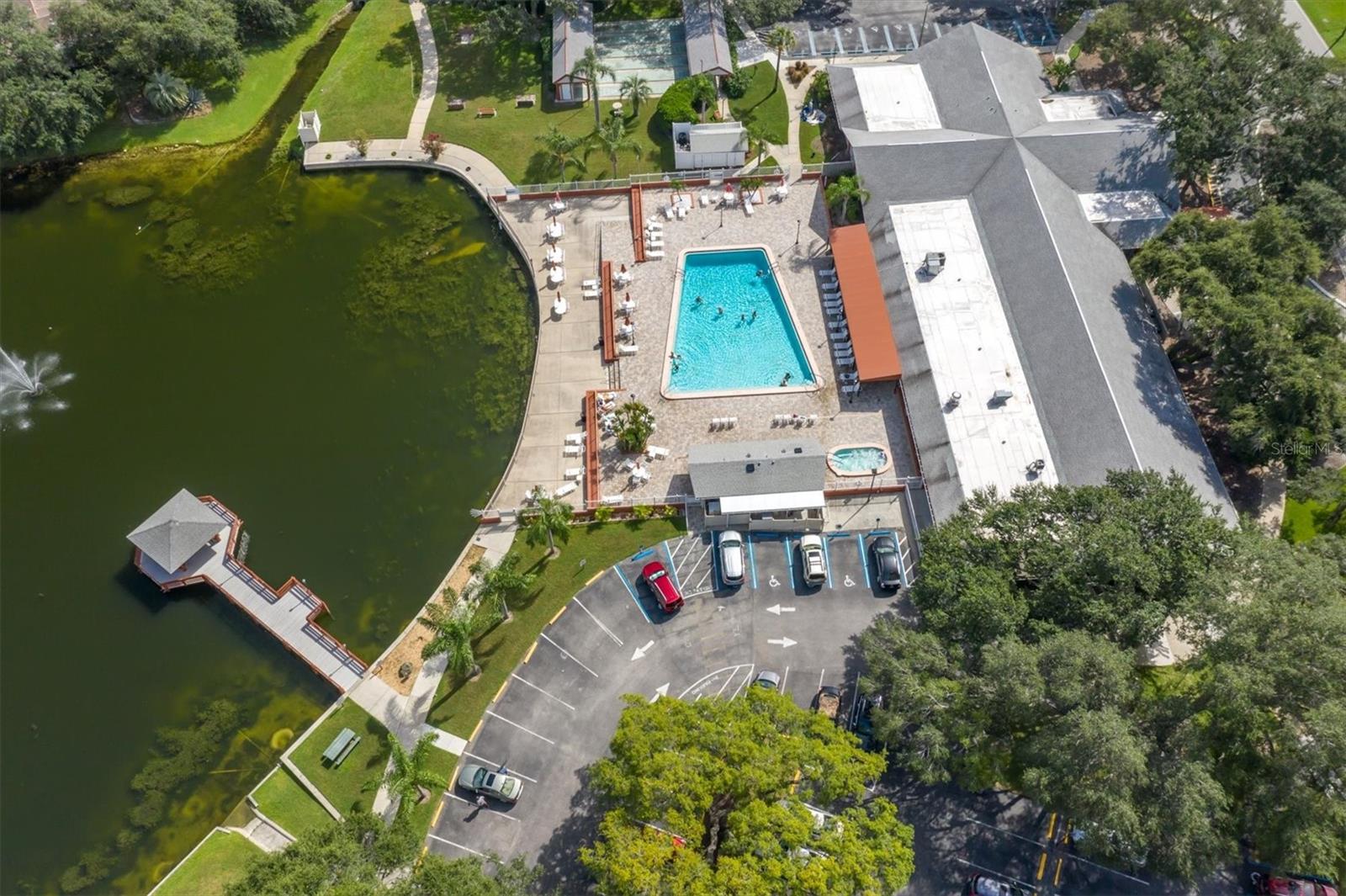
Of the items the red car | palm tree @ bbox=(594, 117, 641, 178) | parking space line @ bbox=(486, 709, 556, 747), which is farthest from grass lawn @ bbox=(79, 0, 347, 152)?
parking space line @ bbox=(486, 709, 556, 747)

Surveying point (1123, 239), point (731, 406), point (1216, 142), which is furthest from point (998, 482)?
point (1216, 142)

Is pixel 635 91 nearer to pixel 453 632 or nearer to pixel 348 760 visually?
pixel 453 632

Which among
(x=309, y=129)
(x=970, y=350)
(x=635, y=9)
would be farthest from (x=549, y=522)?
(x=635, y=9)

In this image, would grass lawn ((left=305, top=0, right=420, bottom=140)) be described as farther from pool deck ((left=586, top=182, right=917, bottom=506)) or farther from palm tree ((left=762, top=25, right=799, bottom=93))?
palm tree ((left=762, top=25, right=799, bottom=93))

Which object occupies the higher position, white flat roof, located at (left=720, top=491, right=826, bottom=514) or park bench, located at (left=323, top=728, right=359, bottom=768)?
white flat roof, located at (left=720, top=491, right=826, bottom=514)

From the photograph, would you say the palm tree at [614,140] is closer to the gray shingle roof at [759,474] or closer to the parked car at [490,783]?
the gray shingle roof at [759,474]
